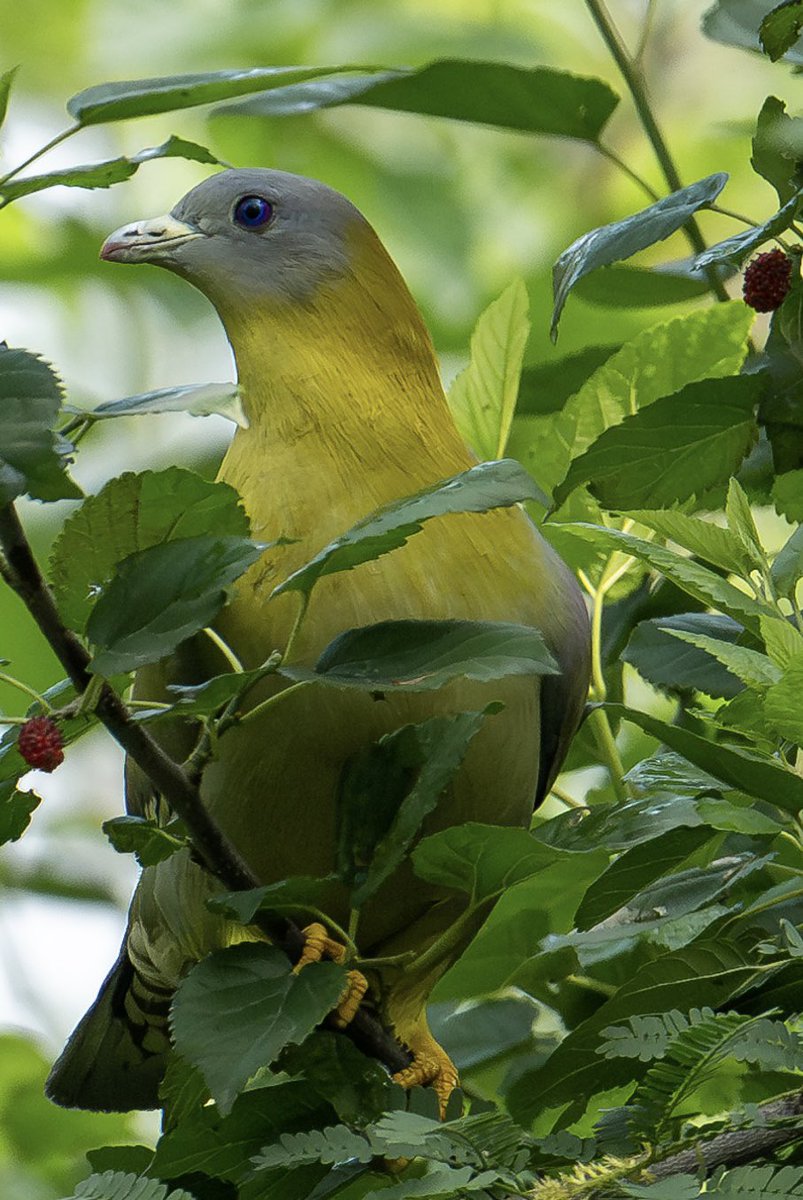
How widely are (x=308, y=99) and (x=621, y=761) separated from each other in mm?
929

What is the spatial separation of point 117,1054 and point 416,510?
1234 millimetres

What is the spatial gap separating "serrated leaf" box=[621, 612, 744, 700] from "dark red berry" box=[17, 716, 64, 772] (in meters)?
0.74

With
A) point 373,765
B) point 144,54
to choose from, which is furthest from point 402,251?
point 373,765

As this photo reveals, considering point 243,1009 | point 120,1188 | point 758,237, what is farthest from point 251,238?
point 120,1188

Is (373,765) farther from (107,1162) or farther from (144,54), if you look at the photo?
(144,54)

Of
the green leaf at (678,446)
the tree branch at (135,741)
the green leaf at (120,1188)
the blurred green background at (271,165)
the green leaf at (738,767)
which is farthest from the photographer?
the blurred green background at (271,165)

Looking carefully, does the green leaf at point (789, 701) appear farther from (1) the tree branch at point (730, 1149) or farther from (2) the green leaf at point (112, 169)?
(2) the green leaf at point (112, 169)

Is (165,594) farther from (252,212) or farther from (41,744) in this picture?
(252,212)

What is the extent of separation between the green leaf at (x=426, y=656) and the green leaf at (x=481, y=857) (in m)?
0.14

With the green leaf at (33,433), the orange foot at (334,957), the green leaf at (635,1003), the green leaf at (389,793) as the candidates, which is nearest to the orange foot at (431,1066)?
the orange foot at (334,957)

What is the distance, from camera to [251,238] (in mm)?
1913

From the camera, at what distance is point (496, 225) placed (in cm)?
423

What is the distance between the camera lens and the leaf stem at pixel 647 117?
6.53ft

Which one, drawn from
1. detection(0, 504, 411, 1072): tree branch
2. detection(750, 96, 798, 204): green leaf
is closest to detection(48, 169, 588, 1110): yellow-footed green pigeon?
detection(0, 504, 411, 1072): tree branch
